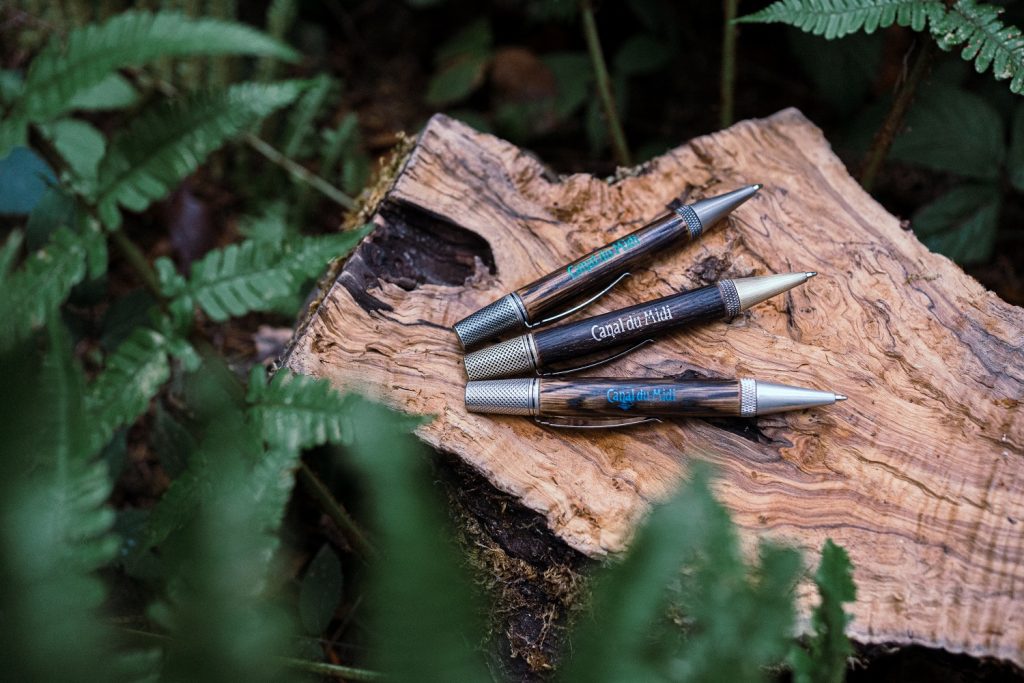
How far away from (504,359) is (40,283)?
0.87m

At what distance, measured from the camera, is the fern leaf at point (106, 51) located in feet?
4.23

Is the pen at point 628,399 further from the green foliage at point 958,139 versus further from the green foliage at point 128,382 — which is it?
the green foliage at point 958,139

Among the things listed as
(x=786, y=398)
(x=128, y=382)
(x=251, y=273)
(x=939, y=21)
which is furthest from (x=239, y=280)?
(x=939, y=21)

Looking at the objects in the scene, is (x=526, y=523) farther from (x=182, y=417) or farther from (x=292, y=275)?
(x=182, y=417)

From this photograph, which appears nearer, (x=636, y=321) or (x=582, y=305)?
(x=636, y=321)

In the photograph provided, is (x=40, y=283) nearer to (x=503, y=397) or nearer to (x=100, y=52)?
(x=100, y=52)

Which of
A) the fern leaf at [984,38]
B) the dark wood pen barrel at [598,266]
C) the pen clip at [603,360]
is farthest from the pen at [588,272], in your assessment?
the fern leaf at [984,38]

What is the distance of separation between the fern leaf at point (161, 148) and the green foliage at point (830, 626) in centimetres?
127

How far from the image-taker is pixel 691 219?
5.47 feet

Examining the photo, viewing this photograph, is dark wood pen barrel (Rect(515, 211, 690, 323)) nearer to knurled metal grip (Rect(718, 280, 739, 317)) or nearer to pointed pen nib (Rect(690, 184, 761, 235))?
pointed pen nib (Rect(690, 184, 761, 235))

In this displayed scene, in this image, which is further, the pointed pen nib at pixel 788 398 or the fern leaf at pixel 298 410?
the pointed pen nib at pixel 788 398

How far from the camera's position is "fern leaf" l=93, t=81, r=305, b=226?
1.39 meters

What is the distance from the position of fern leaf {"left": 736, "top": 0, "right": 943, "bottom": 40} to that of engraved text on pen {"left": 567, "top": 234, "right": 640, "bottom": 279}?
593 millimetres

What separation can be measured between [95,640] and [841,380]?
1.35 meters
